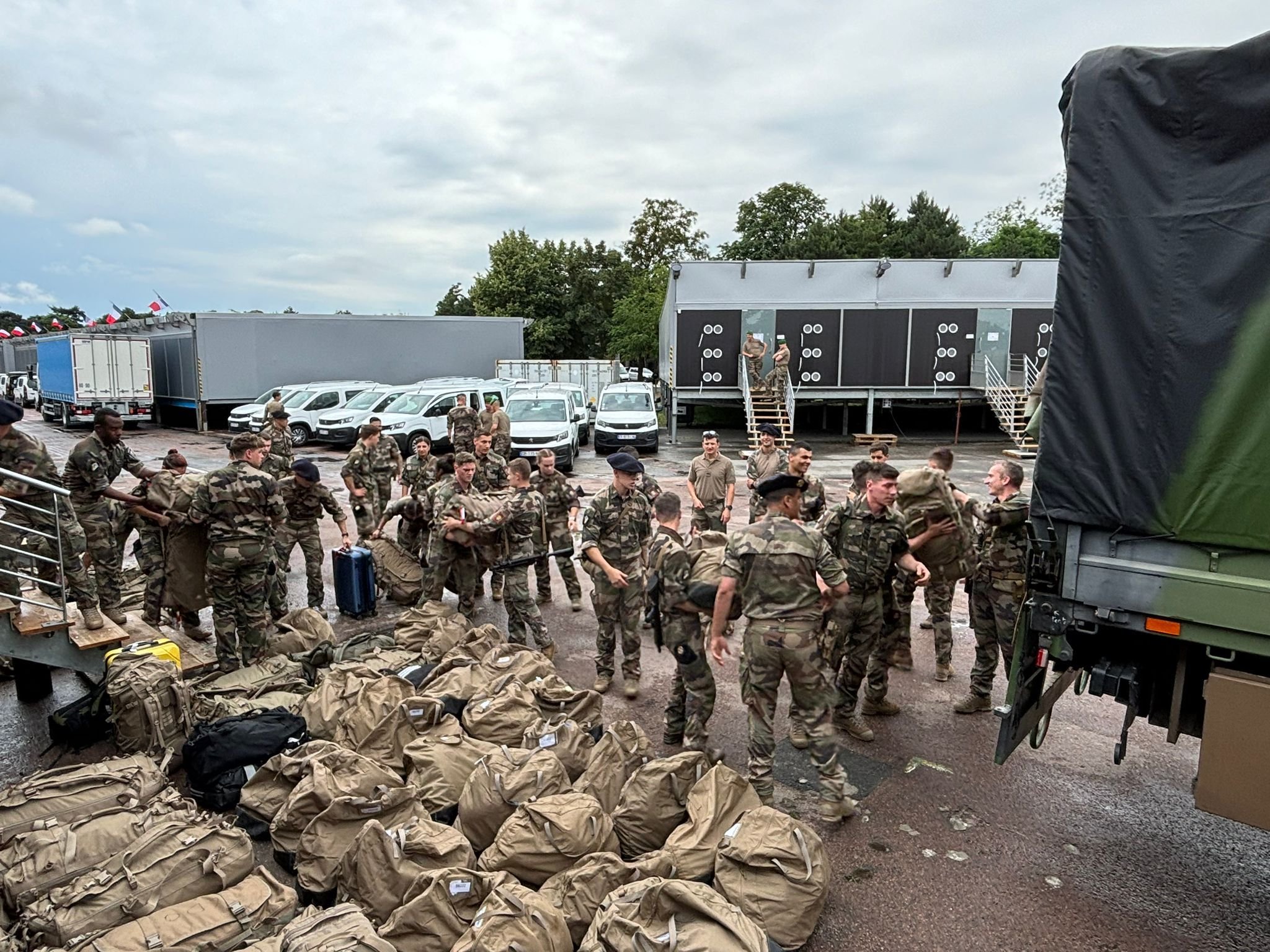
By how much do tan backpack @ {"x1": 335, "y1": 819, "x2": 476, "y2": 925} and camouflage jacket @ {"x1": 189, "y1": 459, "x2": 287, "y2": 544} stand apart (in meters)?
3.37

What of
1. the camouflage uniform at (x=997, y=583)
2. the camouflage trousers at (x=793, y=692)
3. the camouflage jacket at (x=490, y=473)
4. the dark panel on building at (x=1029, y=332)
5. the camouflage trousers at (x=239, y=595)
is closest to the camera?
the camouflage trousers at (x=793, y=692)

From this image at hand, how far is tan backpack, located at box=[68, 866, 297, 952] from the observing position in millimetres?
2906

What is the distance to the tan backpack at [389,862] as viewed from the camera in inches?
131

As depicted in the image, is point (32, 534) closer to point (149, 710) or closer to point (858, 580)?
point (149, 710)

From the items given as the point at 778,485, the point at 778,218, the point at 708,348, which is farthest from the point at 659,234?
the point at 778,485

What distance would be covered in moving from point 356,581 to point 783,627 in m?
4.95

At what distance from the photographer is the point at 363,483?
→ 31.6ft

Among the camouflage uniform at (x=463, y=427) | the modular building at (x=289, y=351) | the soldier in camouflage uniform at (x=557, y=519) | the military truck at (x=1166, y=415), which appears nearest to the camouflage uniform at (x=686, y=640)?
the military truck at (x=1166, y=415)

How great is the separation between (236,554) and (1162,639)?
5.94 meters

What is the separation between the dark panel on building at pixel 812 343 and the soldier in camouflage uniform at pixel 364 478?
15265 millimetres

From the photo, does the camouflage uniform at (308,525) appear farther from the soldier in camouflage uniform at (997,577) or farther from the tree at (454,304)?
the tree at (454,304)

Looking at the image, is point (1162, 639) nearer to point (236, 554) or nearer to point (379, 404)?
point (236, 554)

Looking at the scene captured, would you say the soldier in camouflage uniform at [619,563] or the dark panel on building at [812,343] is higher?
the dark panel on building at [812,343]

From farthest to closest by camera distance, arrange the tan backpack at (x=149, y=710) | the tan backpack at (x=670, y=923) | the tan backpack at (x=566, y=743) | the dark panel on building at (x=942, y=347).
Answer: the dark panel on building at (x=942, y=347)
the tan backpack at (x=149, y=710)
the tan backpack at (x=566, y=743)
the tan backpack at (x=670, y=923)
